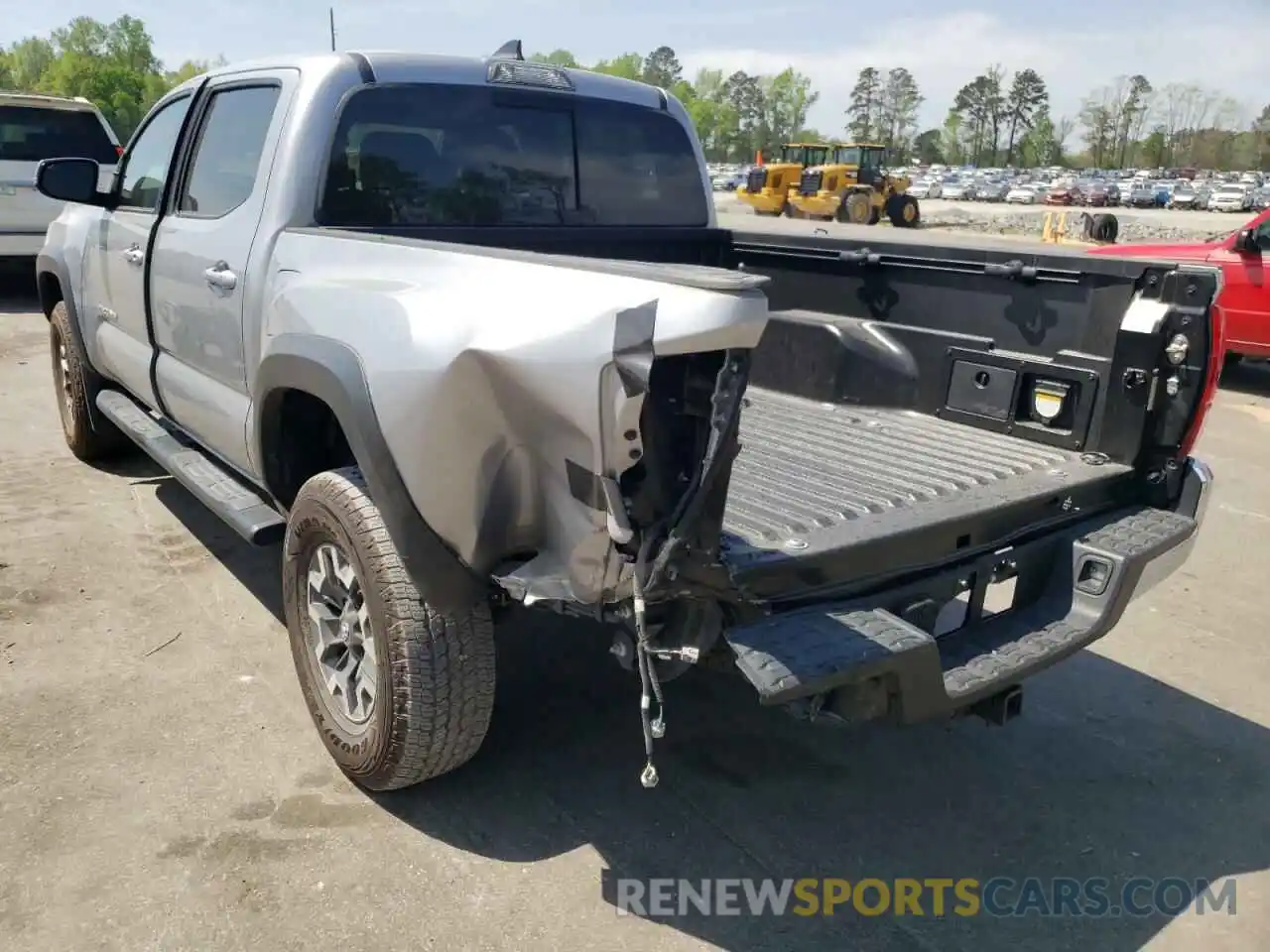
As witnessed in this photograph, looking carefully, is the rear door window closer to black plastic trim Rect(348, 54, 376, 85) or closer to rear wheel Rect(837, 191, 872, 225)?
black plastic trim Rect(348, 54, 376, 85)

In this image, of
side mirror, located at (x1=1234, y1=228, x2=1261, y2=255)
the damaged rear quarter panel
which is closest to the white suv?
the damaged rear quarter panel

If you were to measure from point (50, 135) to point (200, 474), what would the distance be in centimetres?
922

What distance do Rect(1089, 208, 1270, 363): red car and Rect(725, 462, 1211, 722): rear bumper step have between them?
6.61 m

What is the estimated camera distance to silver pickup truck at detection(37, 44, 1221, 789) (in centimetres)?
226

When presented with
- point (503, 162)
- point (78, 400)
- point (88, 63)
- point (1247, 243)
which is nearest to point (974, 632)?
point (503, 162)

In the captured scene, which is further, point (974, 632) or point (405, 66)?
point (405, 66)

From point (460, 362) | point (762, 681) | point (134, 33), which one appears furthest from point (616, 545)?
point (134, 33)

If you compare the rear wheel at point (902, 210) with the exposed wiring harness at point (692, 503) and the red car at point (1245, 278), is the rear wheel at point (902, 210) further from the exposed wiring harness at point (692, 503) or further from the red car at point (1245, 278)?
the exposed wiring harness at point (692, 503)

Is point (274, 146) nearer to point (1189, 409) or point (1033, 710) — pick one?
point (1189, 409)

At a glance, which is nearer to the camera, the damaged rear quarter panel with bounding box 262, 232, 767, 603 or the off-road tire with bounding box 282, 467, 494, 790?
the damaged rear quarter panel with bounding box 262, 232, 767, 603

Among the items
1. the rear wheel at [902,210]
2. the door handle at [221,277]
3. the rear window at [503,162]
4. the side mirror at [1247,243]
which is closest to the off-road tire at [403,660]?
the door handle at [221,277]

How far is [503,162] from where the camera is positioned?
3.99 metres

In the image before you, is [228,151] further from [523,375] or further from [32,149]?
[32,149]

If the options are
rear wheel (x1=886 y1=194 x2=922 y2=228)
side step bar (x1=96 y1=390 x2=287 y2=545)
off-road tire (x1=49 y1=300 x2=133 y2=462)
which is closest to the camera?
side step bar (x1=96 y1=390 x2=287 y2=545)
